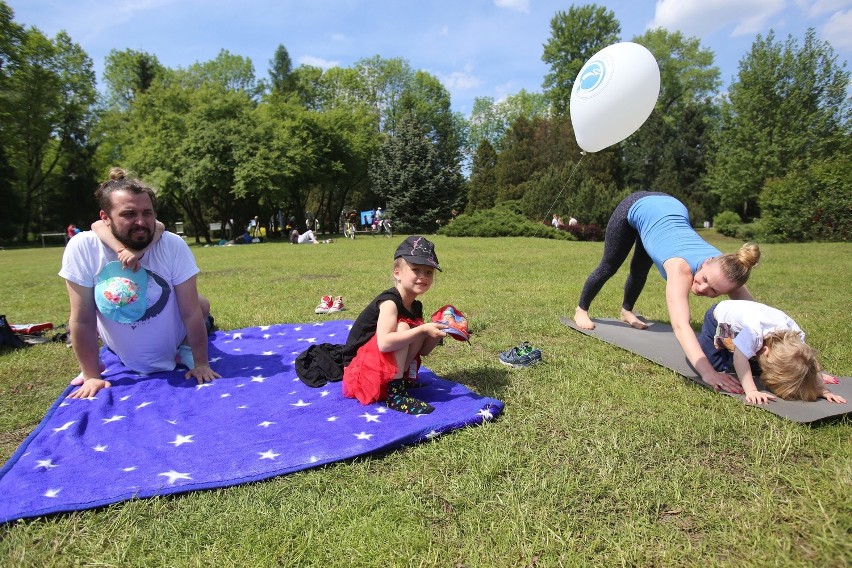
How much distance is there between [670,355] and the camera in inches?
181

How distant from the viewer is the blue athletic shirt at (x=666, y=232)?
4.32 metres

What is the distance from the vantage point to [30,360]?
4895 millimetres

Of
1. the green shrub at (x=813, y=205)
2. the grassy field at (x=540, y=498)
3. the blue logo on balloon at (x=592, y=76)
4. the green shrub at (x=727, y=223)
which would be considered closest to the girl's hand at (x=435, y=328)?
the grassy field at (x=540, y=498)

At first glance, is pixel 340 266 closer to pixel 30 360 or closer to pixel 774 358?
pixel 30 360

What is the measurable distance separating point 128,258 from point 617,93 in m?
6.27

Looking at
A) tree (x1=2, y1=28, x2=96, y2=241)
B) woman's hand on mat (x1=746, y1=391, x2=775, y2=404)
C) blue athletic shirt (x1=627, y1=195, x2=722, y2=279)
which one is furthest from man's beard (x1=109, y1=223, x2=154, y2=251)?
tree (x1=2, y1=28, x2=96, y2=241)

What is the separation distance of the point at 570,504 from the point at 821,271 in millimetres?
11214

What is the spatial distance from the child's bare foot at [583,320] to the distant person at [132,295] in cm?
393

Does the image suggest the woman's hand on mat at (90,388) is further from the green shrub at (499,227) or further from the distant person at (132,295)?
the green shrub at (499,227)

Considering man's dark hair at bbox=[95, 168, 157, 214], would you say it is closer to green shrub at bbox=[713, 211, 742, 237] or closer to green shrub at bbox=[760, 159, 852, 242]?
green shrub at bbox=[760, 159, 852, 242]

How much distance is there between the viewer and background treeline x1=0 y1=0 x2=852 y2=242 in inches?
1139

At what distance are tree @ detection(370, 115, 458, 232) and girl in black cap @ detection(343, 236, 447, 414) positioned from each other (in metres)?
32.2

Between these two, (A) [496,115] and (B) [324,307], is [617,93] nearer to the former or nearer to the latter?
(B) [324,307]

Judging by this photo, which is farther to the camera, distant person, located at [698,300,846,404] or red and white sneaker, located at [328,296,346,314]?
red and white sneaker, located at [328,296,346,314]
